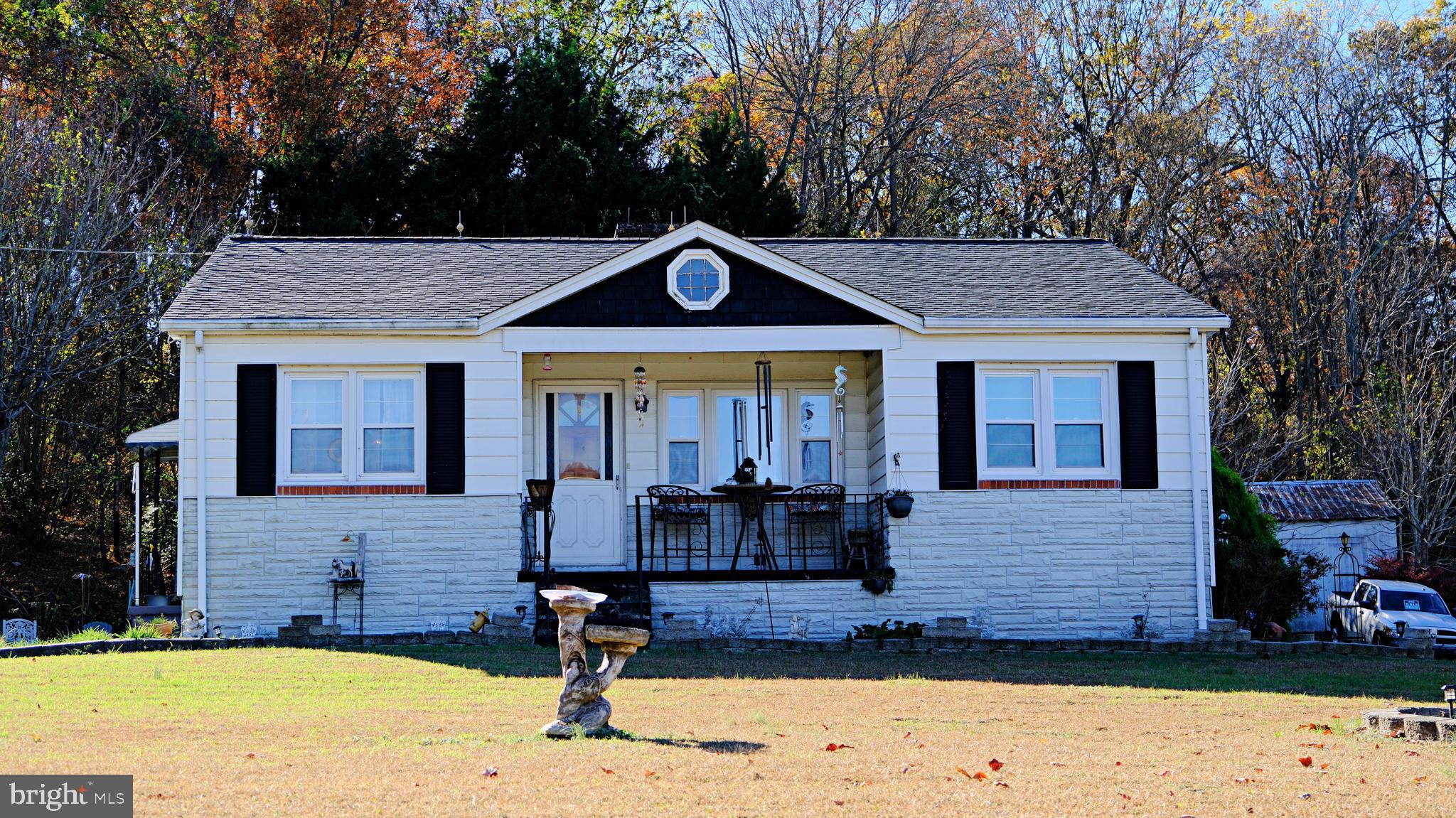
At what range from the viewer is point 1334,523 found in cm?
2577

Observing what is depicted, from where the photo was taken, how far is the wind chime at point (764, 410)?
19.0 metres

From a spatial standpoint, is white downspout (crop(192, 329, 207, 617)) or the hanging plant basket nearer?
white downspout (crop(192, 329, 207, 617))

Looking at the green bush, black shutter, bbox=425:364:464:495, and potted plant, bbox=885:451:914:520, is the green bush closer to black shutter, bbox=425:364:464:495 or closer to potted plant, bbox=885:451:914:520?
potted plant, bbox=885:451:914:520

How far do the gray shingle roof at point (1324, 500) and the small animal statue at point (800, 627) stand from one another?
429 inches

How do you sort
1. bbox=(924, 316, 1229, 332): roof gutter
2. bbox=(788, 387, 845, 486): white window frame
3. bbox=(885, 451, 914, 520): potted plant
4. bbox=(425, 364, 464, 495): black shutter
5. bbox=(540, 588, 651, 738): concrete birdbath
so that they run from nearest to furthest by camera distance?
1. bbox=(540, 588, 651, 738): concrete birdbath
2. bbox=(425, 364, 464, 495): black shutter
3. bbox=(885, 451, 914, 520): potted plant
4. bbox=(924, 316, 1229, 332): roof gutter
5. bbox=(788, 387, 845, 486): white window frame

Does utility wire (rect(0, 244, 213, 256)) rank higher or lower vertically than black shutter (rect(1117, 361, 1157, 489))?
higher

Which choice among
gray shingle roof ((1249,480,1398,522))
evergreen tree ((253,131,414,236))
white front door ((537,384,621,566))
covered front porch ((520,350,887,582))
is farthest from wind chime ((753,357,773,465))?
evergreen tree ((253,131,414,236))

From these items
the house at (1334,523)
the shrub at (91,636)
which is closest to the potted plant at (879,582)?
the shrub at (91,636)

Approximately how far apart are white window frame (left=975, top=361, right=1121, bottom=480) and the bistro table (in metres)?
2.32

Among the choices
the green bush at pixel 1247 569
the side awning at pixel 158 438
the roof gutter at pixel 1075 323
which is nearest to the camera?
the roof gutter at pixel 1075 323

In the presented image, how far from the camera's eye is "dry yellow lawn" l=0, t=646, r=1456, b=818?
7.68m

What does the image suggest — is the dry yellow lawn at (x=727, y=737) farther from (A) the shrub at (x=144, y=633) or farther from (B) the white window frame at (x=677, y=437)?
(B) the white window frame at (x=677, y=437)

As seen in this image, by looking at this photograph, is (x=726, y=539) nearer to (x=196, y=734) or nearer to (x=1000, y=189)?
(x=196, y=734)

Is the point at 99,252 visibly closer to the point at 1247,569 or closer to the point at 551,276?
the point at 551,276
